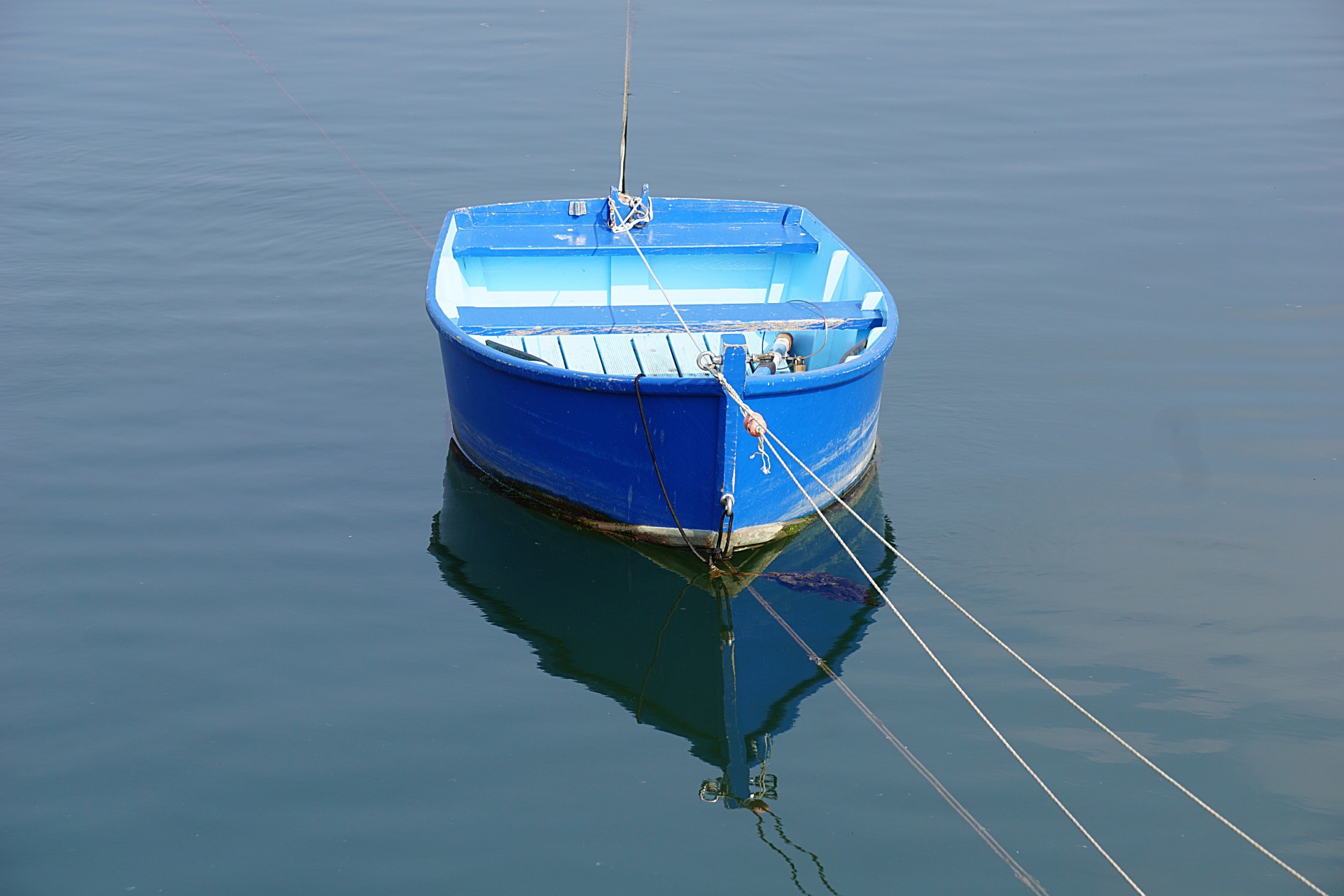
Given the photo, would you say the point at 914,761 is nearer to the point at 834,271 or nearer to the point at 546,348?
the point at 546,348

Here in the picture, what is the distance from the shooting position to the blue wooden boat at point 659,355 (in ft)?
21.1

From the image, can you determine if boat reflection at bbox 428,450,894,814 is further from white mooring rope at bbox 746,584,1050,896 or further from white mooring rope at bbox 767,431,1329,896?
white mooring rope at bbox 767,431,1329,896

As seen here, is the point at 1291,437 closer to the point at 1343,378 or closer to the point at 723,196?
the point at 1343,378

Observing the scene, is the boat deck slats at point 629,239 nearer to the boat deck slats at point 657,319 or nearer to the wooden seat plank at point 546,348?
the wooden seat plank at point 546,348

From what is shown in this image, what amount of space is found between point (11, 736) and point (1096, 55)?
18.1 meters

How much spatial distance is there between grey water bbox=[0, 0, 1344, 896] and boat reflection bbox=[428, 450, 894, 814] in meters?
0.03

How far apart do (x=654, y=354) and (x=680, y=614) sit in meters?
2.30

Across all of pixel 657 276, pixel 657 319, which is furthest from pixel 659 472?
pixel 657 276

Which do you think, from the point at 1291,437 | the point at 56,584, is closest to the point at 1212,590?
the point at 1291,437

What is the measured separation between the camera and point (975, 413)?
8.80 meters

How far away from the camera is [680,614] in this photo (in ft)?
21.3

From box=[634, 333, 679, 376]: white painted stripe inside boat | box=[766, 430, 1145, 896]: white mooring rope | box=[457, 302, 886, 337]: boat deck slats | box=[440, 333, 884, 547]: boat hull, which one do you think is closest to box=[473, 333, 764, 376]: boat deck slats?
box=[634, 333, 679, 376]: white painted stripe inside boat

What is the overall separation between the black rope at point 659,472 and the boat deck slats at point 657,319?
2.68 feet

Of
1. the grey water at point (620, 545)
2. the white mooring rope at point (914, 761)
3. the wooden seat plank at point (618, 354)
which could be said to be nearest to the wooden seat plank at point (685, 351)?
the wooden seat plank at point (618, 354)
